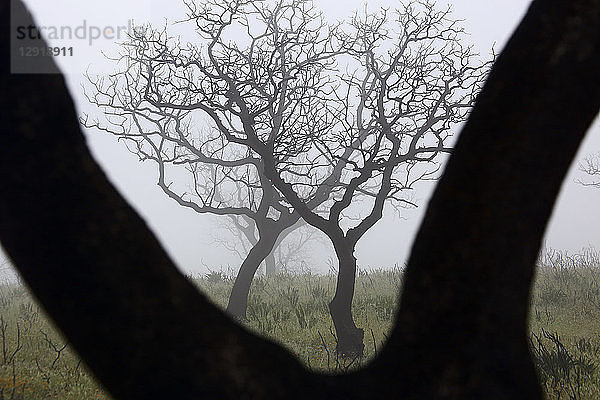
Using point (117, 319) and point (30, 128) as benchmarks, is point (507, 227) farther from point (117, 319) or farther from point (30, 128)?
point (30, 128)

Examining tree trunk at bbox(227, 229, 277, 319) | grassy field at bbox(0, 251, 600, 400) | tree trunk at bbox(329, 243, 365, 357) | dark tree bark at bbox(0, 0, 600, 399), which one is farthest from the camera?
tree trunk at bbox(227, 229, 277, 319)

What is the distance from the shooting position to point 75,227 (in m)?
1.47

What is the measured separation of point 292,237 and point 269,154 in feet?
136

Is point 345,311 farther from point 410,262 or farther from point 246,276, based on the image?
point 410,262

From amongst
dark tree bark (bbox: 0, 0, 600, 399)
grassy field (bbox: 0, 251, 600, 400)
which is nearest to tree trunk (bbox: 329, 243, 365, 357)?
grassy field (bbox: 0, 251, 600, 400)

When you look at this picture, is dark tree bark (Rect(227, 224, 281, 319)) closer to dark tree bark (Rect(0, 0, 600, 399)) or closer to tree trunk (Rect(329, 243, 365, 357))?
tree trunk (Rect(329, 243, 365, 357))

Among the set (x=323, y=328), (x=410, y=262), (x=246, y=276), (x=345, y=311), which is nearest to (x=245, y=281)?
(x=246, y=276)

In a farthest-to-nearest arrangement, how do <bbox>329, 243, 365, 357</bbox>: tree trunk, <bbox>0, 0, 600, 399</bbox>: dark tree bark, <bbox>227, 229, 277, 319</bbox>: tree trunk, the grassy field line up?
<bbox>227, 229, 277, 319</bbox>: tree trunk → <bbox>329, 243, 365, 357</bbox>: tree trunk → the grassy field → <bbox>0, 0, 600, 399</bbox>: dark tree bark

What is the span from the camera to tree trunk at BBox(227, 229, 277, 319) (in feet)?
38.3

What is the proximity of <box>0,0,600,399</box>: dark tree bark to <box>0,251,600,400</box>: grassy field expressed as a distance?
1.47 meters

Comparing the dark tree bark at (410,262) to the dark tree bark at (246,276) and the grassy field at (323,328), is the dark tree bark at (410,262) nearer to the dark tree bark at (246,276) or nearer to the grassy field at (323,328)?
the grassy field at (323,328)

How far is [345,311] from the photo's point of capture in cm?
887

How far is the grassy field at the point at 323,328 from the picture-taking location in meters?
6.48

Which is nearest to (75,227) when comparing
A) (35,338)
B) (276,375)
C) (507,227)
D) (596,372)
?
(276,375)
